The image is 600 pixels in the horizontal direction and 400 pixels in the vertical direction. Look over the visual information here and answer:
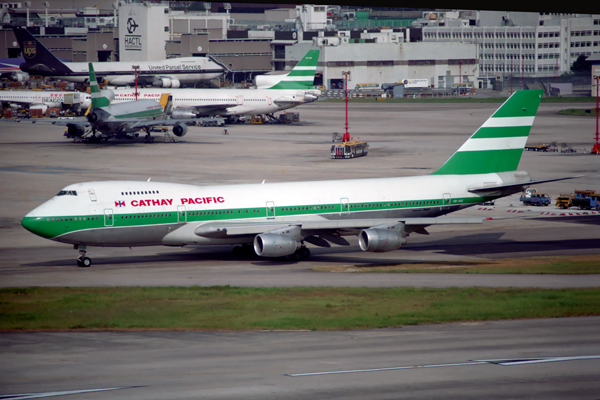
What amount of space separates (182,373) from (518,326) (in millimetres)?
12901

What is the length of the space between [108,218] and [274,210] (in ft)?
28.8

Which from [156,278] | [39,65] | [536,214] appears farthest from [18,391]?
[39,65]

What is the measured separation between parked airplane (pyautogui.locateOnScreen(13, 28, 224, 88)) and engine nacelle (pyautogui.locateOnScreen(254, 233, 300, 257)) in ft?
394

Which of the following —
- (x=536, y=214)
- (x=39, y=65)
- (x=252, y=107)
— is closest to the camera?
(x=536, y=214)

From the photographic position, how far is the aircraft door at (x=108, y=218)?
37031 millimetres

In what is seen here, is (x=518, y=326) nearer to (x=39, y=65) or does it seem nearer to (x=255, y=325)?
(x=255, y=325)

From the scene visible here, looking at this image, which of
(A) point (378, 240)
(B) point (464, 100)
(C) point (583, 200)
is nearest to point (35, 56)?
(B) point (464, 100)

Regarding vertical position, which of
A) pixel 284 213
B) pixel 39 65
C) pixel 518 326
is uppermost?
pixel 39 65

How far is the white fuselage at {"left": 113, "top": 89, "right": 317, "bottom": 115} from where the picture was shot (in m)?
113

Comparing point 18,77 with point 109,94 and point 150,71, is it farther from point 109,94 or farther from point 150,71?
point 109,94

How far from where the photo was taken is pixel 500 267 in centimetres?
3803

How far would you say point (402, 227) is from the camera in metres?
38.7

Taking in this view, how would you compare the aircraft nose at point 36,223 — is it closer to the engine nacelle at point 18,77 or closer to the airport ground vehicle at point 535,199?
the airport ground vehicle at point 535,199

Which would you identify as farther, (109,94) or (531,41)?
(531,41)
